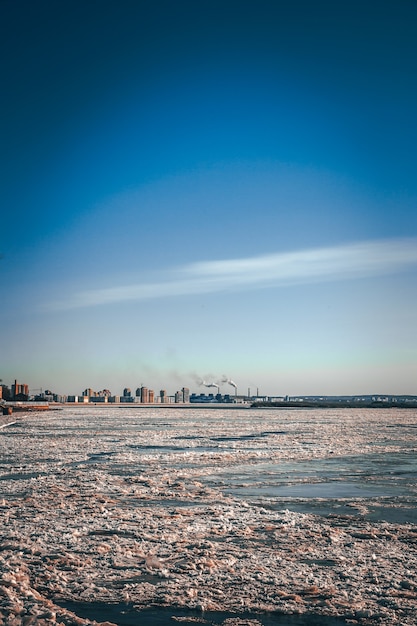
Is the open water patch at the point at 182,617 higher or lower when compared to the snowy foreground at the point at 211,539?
higher

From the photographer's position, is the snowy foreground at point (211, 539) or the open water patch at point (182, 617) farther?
the snowy foreground at point (211, 539)

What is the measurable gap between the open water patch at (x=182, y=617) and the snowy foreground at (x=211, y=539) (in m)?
0.07

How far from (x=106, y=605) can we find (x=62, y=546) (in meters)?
2.47

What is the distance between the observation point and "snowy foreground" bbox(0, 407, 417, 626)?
601 cm

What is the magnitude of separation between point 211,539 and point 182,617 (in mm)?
3079

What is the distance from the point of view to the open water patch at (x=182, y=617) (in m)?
5.39

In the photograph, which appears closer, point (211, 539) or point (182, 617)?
point (182, 617)

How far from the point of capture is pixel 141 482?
556 inches

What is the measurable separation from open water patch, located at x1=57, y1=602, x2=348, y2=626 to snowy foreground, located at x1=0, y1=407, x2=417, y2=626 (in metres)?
0.07

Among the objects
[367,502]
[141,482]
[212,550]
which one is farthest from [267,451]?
[212,550]

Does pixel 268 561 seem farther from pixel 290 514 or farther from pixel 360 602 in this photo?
pixel 290 514

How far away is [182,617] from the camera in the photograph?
5543 millimetres

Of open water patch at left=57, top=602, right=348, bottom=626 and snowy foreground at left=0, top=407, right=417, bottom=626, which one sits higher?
open water patch at left=57, top=602, right=348, bottom=626

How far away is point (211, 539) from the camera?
8.58m
